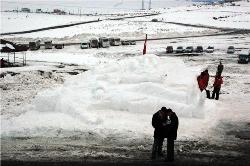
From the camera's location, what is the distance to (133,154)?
39.3 feet

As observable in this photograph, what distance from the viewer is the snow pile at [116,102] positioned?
1421 centimetres

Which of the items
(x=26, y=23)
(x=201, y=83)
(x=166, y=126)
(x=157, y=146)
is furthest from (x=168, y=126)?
(x=26, y=23)

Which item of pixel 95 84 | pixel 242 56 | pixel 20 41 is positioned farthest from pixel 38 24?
pixel 95 84

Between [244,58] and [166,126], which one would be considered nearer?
[166,126]

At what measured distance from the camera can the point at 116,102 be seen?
15648 millimetres

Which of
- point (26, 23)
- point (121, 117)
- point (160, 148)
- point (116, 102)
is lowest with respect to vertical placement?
point (160, 148)

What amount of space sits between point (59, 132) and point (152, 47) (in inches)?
1859

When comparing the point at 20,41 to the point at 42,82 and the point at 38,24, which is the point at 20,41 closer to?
the point at 38,24

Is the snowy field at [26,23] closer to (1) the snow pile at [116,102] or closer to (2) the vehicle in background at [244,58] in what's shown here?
(2) the vehicle in background at [244,58]

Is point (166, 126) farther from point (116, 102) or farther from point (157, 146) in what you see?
point (116, 102)

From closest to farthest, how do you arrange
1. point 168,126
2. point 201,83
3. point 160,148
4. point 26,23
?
point 168,126 < point 160,148 < point 201,83 < point 26,23

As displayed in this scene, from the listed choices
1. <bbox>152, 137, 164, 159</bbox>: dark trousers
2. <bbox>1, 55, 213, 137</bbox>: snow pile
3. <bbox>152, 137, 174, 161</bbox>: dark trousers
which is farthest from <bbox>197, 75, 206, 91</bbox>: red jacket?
<bbox>152, 137, 164, 159</bbox>: dark trousers

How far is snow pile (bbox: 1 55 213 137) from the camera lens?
14.2 meters

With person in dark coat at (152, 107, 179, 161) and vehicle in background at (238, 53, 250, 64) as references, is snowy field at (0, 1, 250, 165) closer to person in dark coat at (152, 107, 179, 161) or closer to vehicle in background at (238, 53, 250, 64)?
person in dark coat at (152, 107, 179, 161)
